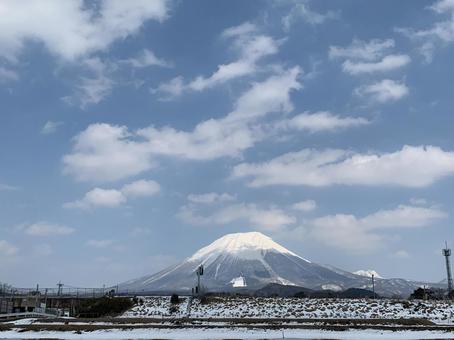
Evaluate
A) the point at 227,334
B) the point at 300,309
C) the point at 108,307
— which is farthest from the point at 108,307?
the point at 227,334

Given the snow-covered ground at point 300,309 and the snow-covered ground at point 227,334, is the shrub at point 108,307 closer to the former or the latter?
the snow-covered ground at point 300,309

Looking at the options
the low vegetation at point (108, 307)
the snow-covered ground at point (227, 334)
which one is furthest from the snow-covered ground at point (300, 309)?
the snow-covered ground at point (227, 334)

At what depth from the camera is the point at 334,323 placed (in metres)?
45.2

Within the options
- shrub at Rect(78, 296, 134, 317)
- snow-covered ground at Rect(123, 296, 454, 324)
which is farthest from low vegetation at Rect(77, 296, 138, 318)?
snow-covered ground at Rect(123, 296, 454, 324)

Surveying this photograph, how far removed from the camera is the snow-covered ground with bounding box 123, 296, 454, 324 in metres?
56.5

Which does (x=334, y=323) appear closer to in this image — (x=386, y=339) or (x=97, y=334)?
(x=386, y=339)

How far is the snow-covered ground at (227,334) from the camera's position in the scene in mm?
36406

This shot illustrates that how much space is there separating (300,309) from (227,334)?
25.3 meters

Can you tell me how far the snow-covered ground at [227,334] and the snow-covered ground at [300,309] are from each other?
1637cm

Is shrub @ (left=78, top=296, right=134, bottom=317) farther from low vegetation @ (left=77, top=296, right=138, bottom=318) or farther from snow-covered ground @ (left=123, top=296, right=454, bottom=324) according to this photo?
snow-covered ground @ (left=123, top=296, right=454, bottom=324)

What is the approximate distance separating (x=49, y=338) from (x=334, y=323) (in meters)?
23.4

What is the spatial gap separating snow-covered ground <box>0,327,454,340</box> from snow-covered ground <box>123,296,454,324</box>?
16.4 m

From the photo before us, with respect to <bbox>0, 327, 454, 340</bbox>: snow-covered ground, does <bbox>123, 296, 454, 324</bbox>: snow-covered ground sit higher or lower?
higher

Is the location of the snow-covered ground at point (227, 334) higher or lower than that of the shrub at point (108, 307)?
lower
